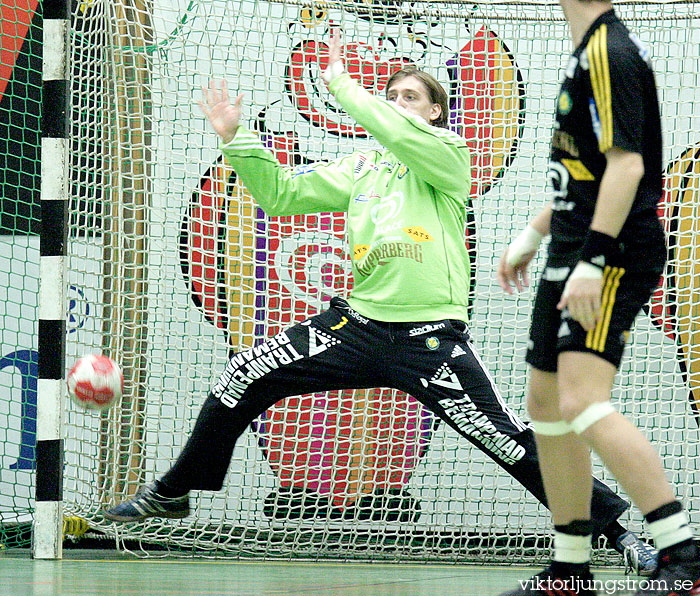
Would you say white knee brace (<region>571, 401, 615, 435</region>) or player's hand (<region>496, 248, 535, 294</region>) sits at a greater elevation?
player's hand (<region>496, 248, 535, 294</region>)

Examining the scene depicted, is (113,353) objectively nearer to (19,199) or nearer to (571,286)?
(19,199)

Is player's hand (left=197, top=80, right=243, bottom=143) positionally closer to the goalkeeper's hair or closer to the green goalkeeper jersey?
the green goalkeeper jersey

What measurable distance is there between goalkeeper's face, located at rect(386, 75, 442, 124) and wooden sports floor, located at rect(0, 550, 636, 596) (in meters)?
1.79

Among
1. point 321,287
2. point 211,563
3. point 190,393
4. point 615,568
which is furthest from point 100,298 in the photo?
point 615,568

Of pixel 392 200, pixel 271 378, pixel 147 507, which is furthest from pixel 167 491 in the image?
pixel 392 200

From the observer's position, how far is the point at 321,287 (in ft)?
16.5

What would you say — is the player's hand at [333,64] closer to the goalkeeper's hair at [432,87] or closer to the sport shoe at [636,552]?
the goalkeeper's hair at [432,87]

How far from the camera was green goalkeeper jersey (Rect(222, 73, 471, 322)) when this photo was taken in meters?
3.42

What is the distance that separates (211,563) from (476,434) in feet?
5.22

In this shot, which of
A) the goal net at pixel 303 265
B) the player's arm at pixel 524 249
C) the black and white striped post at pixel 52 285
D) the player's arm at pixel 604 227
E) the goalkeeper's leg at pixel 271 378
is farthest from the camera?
the goal net at pixel 303 265

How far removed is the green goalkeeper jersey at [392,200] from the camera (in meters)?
3.42

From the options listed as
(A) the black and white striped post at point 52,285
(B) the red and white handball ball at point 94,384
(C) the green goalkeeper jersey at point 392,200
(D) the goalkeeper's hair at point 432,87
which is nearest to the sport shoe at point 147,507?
(B) the red and white handball ball at point 94,384

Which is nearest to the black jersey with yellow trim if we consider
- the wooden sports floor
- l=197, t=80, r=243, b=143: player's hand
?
l=197, t=80, r=243, b=143: player's hand

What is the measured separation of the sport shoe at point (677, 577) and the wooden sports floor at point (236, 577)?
3.78ft
